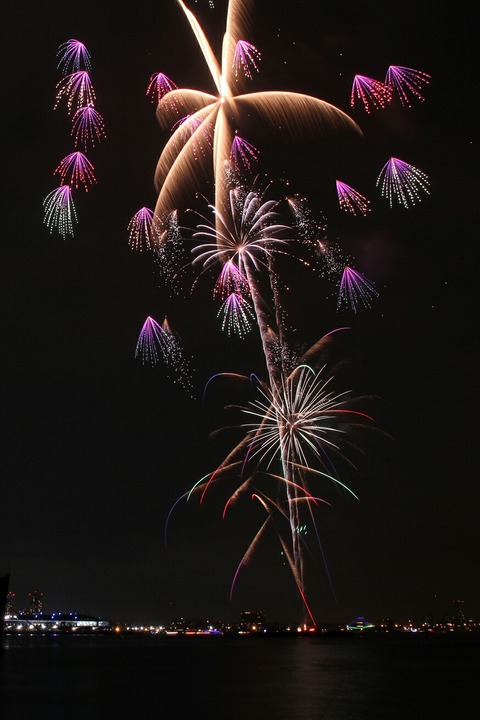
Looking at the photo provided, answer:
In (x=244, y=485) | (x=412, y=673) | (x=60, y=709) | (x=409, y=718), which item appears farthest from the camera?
(x=412, y=673)

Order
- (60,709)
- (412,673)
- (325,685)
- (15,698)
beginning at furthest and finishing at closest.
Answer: (412,673)
(325,685)
(15,698)
(60,709)

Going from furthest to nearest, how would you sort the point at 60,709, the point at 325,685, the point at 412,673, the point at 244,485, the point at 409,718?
the point at 412,673 → the point at 325,685 → the point at 244,485 → the point at 60,709 → the point at 409,718

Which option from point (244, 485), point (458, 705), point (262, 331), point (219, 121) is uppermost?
point (219, 121)

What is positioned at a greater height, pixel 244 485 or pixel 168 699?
pixel 244 485

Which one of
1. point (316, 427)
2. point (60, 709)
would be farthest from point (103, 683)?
point (316, 427)

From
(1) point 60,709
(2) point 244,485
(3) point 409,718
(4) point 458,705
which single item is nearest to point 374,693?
(4) point 458,705

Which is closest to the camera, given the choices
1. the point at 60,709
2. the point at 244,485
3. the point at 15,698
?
the point at 60,709

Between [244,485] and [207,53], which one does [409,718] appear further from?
[207,53]

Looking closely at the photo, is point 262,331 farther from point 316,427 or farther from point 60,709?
point 60,709

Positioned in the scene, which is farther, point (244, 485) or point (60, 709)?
point (244, 485)
